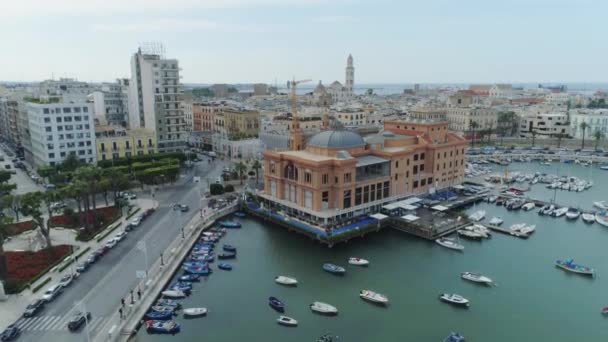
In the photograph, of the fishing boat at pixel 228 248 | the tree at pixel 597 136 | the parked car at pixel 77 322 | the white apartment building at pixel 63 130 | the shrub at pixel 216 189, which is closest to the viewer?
the parked car at pixel 77 322

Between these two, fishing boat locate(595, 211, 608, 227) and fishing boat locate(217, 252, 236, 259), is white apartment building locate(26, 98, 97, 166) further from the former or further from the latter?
fishing boat locate(595, 211, 608, 227)

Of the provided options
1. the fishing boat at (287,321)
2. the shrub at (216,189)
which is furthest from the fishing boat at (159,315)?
the shrub at (216,189)

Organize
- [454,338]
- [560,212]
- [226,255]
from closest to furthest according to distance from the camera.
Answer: [454,338]
[226,255]
[560,212]

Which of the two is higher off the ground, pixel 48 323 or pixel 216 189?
pixel 216 189

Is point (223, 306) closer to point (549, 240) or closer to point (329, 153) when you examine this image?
point (329, 153)

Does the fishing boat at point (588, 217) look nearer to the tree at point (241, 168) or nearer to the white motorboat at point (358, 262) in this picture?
the white motorboat at point (358, 262)

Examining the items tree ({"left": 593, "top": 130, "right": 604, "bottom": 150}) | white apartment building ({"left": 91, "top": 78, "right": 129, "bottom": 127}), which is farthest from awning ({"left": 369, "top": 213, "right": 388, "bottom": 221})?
tree ({"left": 593, "top": 130, "right": 604, "bottom": 150})

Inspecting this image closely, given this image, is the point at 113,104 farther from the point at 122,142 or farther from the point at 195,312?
the point at 195,312

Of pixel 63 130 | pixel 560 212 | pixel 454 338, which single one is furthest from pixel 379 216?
pixel 63 130
